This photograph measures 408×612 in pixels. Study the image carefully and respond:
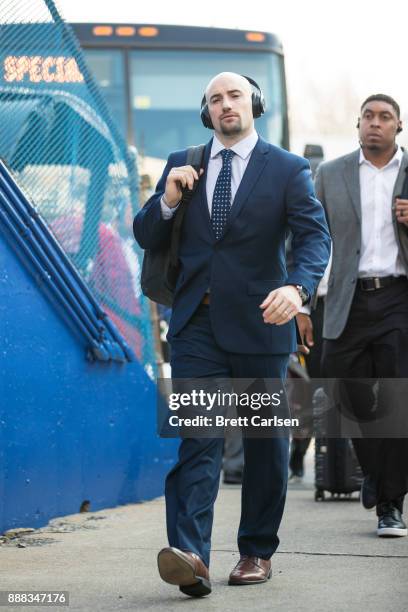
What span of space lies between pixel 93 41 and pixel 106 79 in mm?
485

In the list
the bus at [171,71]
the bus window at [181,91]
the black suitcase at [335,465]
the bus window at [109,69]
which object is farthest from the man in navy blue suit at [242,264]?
the bus window at [109,69]

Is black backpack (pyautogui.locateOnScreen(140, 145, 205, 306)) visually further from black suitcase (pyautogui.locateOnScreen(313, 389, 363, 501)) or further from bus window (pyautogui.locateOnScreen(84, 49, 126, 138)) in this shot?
bus window (pyautogui.locateOnScreen(84, 49, 126, 138))

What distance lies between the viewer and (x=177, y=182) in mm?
4992

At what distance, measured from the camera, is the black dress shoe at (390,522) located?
21.0 feet

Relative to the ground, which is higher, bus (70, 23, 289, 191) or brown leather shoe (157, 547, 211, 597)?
bus (70, 23, 289, 191)

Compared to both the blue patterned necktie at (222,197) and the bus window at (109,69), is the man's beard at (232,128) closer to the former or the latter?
the blue patterned necktie at (222,197)

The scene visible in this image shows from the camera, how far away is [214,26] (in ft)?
51.3

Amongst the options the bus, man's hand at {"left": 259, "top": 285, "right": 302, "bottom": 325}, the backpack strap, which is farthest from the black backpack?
the bus

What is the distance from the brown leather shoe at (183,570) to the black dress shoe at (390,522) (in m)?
1.91

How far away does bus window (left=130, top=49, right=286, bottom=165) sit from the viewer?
14953mm

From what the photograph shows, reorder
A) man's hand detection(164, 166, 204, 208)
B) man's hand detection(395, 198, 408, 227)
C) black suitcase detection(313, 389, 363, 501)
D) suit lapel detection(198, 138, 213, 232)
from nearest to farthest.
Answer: man's hand detection(164, 166, 204, 208)
suit lapel detection(198, 138, 213, 232)
man's hand detection(395, 198, 408, 227)
black suitcase detection(313, 389, 363, 501)

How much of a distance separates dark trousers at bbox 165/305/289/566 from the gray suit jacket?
1.60 meters

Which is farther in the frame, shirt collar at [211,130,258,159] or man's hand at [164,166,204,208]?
shirt collar at [211,130,258,159]

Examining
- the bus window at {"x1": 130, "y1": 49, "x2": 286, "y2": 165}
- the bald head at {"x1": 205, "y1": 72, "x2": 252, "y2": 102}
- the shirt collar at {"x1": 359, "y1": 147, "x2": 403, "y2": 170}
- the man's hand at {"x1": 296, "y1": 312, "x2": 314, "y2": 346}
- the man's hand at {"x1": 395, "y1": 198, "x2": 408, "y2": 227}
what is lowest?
the man's hand at {"x1": 296, "y1": 312, "x2": 314, "y2": 346}
